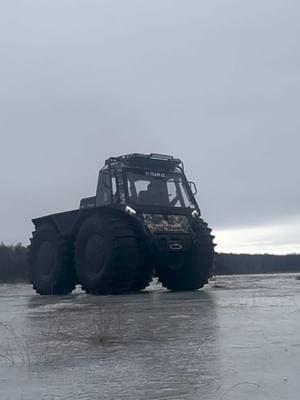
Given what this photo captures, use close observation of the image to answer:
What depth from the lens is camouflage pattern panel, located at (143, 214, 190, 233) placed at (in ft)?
42.2

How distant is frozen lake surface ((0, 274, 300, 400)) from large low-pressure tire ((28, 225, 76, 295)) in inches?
279

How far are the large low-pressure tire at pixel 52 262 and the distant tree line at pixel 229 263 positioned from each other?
11.5 metres

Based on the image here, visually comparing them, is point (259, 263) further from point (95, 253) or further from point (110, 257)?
point (110, 257)

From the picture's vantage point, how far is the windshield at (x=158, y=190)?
13.7m

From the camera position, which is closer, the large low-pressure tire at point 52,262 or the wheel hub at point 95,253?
the wheel hub at point 95,253

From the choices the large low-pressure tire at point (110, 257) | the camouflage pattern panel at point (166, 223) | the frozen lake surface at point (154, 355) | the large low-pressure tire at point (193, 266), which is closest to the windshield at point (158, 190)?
the camouflage pattern panel at point (166, 223)

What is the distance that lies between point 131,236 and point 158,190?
191cm

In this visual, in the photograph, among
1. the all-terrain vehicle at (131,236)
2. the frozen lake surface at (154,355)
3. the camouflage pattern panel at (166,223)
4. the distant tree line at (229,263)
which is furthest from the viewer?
the distant tree line at (229,263)

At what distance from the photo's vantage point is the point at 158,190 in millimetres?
14203

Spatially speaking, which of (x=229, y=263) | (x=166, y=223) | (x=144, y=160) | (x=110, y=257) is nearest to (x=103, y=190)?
(x=144, y=160)

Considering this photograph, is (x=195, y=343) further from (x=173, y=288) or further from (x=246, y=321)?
(x=173, y=288)

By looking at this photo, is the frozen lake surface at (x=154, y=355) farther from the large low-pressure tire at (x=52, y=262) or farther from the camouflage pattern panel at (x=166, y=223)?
the large low-pressure tire at (x=52, y=262)

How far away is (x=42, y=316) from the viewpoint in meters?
8.20

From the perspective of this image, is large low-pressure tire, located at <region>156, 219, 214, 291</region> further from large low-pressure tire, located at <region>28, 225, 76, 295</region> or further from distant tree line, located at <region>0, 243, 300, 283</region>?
distant tree line, located at <region>0, 243, 300, 283</region>
